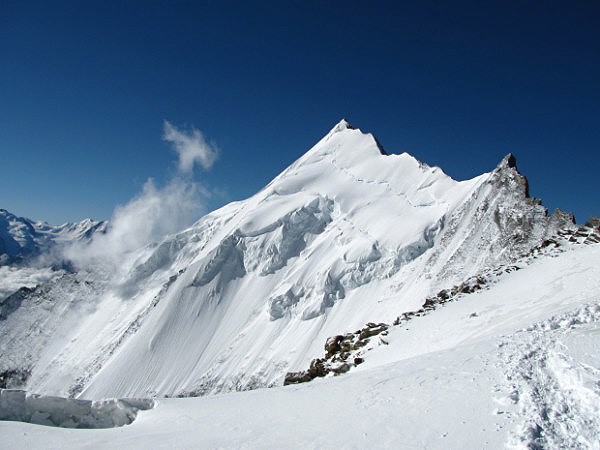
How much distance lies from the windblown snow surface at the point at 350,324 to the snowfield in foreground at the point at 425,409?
0.23 feet

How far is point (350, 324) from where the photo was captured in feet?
360

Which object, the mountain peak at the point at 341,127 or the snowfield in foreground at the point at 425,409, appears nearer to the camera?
the snowfield in foreground at the point at 425,409

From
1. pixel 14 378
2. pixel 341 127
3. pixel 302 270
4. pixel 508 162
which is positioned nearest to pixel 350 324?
pixel 302 270

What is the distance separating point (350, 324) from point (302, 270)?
93.6ft

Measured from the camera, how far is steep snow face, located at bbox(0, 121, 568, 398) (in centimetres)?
10075

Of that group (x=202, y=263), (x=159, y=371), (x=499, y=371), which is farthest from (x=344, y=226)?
(x=499, y=371)

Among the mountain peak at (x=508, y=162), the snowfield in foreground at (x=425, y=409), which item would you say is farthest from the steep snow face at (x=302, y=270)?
the snowfield in foreground at (x=425, y=409)

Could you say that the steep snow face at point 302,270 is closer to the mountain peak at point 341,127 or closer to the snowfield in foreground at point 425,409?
the mountain peak at point 341,127

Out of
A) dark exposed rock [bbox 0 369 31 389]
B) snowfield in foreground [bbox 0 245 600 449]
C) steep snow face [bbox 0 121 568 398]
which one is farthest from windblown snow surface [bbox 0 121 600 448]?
dark exposed rock [bbox 0 369 31 389]

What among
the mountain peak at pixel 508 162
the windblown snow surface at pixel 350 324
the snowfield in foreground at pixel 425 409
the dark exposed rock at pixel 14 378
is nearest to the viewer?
the snowfield in foreground at pixel 425 409

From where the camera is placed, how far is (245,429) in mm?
15133

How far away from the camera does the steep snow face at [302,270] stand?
101 meters

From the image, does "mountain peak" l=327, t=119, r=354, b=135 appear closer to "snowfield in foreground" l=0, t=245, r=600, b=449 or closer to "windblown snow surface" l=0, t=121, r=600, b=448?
"windblown snow surface" l=0, t=121, r=600, b=448

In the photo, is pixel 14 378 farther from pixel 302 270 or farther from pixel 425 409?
pixel 425 409
